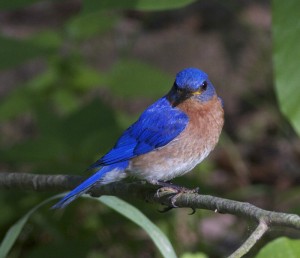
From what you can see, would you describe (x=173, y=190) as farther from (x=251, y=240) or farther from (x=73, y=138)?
(x=73, y=138)

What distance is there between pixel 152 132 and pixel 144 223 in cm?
68

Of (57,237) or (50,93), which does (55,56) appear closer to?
(50,93)

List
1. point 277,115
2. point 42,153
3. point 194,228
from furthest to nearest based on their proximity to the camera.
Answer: point 277,115 → point 194,228 → point 42,153

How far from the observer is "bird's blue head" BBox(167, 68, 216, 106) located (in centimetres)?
361

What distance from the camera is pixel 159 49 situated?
24.8ft

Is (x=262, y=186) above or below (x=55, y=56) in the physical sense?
below

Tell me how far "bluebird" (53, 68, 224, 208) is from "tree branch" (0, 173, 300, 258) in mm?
220

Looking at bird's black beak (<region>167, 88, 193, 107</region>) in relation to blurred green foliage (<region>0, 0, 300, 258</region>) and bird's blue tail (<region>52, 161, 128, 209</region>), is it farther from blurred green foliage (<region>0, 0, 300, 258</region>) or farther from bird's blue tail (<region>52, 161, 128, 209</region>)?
blurred green foliage (<region>0, 0, 300, 258</region>)

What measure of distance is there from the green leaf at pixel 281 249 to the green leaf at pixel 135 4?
4.28 ft

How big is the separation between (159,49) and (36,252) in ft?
12.4

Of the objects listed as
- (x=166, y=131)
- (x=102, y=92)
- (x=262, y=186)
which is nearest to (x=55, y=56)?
(x=102, y=92)

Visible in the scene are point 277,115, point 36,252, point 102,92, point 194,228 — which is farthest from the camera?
point 277,115

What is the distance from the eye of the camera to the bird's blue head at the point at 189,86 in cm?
361

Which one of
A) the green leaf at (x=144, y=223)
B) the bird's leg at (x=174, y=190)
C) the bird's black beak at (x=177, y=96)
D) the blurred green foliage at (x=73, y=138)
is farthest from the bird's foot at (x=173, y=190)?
the blurred green foliage at (x=73, y=138)
